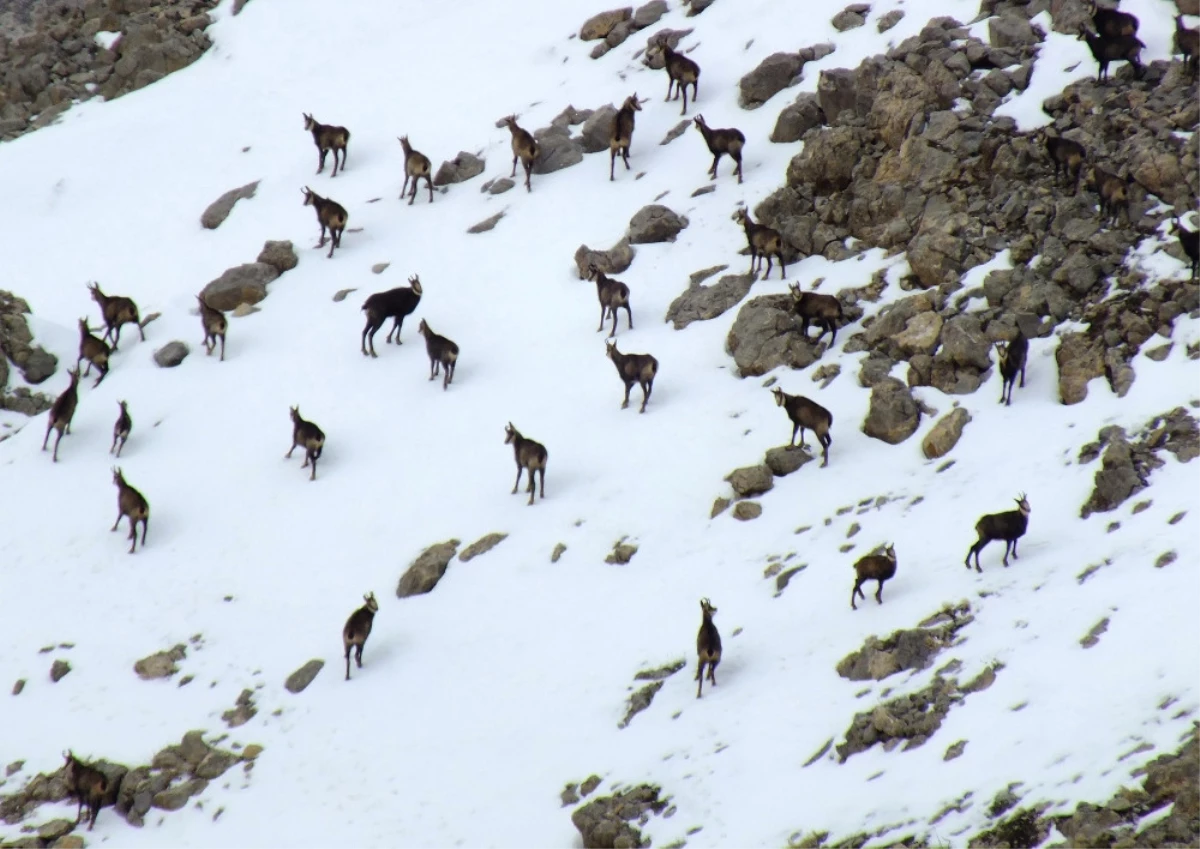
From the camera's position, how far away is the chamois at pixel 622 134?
26.6 m

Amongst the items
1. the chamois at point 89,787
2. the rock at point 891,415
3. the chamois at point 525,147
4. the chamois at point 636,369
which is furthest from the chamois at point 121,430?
the rock at point 891,415

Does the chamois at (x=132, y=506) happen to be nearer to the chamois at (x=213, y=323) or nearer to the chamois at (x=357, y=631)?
the chamois at (x=213, y=323)

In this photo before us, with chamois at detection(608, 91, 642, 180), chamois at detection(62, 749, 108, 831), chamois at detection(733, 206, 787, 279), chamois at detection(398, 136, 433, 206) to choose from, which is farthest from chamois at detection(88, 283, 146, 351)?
chamois at detection(733, 206, 787, 279)

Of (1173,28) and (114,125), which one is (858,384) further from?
(114,125)

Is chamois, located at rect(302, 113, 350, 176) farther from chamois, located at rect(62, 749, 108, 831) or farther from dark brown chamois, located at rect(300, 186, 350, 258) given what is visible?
chamois, located at rect(62, 749, 108, 831)

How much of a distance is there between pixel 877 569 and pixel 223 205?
22.0 m

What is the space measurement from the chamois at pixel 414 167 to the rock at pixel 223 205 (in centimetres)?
469

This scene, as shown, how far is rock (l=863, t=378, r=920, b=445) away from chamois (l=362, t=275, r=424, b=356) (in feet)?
33.7

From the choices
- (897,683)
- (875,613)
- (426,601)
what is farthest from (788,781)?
(426,601)

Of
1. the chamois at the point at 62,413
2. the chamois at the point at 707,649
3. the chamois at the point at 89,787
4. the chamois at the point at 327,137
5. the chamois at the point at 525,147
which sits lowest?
the chamois at the point at 89,787

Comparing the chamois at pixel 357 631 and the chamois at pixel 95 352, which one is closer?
the chamois at pixel 357 631

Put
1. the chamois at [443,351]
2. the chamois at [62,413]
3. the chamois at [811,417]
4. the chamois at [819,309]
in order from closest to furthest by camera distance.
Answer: the chamois at [811,417] → the chamois at [819,309] → the chamois at [443,351] → the chamois at [62,413]

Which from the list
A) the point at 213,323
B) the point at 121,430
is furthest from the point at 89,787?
the point at 213,323

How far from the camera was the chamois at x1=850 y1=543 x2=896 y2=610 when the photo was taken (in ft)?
47.0
